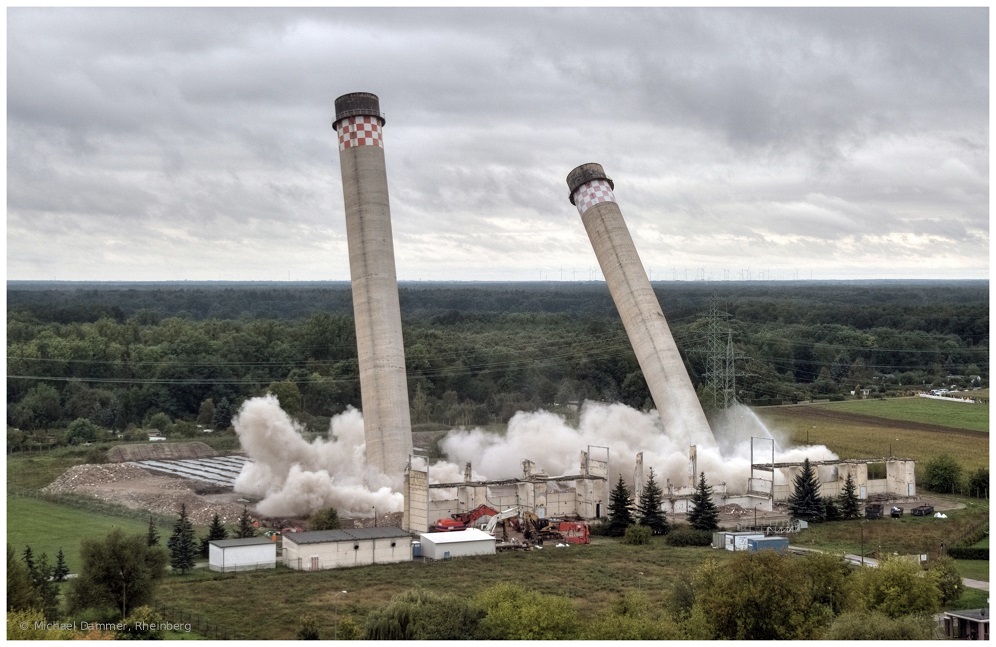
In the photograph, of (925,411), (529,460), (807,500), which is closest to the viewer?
(807,500)

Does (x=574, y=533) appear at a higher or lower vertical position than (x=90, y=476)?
lower

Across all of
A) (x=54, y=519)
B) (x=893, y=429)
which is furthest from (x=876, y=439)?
(x=54, y=519)

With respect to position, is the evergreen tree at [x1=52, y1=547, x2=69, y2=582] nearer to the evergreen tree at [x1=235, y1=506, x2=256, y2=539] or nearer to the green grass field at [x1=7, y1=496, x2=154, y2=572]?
the green grass field at [x1=7, y1=496, x2=154, y2=572]

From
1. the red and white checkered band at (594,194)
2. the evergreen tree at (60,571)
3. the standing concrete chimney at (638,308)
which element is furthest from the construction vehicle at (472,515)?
the red and white checkered band at (594,194)

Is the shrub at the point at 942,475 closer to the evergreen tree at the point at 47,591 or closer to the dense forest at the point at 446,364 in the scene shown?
the dense forest at the point at 446,364

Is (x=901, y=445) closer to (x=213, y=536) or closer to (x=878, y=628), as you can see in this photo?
(x=213, y=536)

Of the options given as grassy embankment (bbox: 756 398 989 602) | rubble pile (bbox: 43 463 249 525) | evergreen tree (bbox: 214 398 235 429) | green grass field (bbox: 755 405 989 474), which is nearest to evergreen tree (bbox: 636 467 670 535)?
grassy embankment (bbox: 756 398 989 602)

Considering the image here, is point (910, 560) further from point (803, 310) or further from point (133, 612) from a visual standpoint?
point (803, 310)
